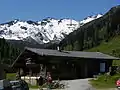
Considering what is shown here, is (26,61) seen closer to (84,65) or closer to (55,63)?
(55,63)

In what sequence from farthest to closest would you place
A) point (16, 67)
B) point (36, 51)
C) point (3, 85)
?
1. point (16, 67)
2. point (36, 51)
3. point (3, 85)

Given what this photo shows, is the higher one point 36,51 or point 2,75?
Answer: point 36,51

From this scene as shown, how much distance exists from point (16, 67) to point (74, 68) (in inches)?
356

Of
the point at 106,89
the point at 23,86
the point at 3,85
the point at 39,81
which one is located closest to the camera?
the point at 3,85

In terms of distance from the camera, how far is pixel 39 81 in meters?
48.3

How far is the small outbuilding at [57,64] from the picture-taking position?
2239 inches

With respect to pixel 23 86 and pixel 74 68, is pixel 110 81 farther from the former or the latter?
pixel 23 86

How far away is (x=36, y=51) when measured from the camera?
56594 millimetres

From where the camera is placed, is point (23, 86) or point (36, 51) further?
point (36, 51)

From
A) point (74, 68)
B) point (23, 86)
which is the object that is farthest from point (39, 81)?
point (23, 86)

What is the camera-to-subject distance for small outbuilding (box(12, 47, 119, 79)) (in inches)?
2239

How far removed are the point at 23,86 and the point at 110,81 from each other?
995 inches

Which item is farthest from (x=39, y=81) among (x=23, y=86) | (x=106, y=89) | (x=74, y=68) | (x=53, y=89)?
(x=23, y=86)

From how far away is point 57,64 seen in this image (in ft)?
192
